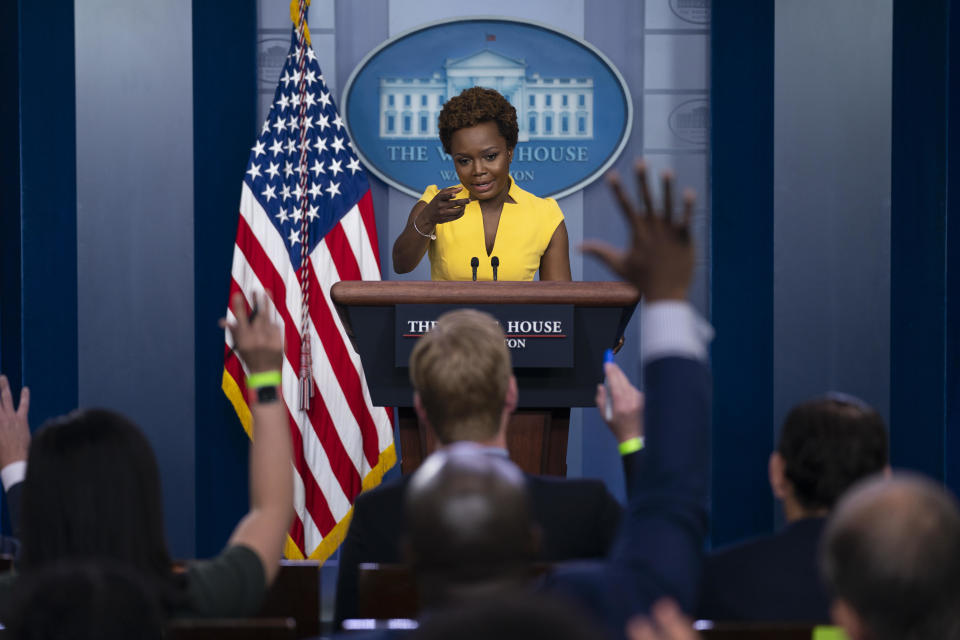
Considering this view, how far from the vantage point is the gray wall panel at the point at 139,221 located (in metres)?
4.63

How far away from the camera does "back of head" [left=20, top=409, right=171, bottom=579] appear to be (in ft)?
4.33

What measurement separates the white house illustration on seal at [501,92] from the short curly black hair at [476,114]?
1034 mm

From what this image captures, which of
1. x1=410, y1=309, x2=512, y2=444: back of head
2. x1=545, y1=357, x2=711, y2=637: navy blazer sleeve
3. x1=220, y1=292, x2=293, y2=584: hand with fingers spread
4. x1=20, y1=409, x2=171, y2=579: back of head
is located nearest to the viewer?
x1=545, y1=357, x2=711, y2=637: navy blazer sleeve

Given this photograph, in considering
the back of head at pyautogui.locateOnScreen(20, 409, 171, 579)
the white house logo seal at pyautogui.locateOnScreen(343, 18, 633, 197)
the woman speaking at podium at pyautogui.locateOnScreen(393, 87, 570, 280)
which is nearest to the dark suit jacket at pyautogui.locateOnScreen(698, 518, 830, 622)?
the back of head at pyautogui.locateOnScreen(20, 409, 171, 579)

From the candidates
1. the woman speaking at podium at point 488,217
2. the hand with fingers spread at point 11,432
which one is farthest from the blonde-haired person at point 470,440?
the woman speaking at podium at point 488,217

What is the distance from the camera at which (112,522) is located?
1.32 meters

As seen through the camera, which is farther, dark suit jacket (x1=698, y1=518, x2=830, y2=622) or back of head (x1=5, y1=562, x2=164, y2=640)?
dark suit jacket (x1=698, y1=518, x2=830, y2=622)

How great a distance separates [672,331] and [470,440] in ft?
2.41

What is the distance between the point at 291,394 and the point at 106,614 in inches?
130

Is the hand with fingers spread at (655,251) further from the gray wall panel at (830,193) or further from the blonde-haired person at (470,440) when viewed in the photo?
the gray wall panel at (830,193)

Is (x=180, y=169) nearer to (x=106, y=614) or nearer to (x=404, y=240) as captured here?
(x=404, y=240)

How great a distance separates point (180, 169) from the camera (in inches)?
183

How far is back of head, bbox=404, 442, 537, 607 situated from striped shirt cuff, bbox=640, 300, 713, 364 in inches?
10.0

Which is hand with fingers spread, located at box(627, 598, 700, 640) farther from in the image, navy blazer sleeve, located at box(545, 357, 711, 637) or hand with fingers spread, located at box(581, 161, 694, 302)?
hand with fingers spread, located at box(581, 161, 694, 302)
